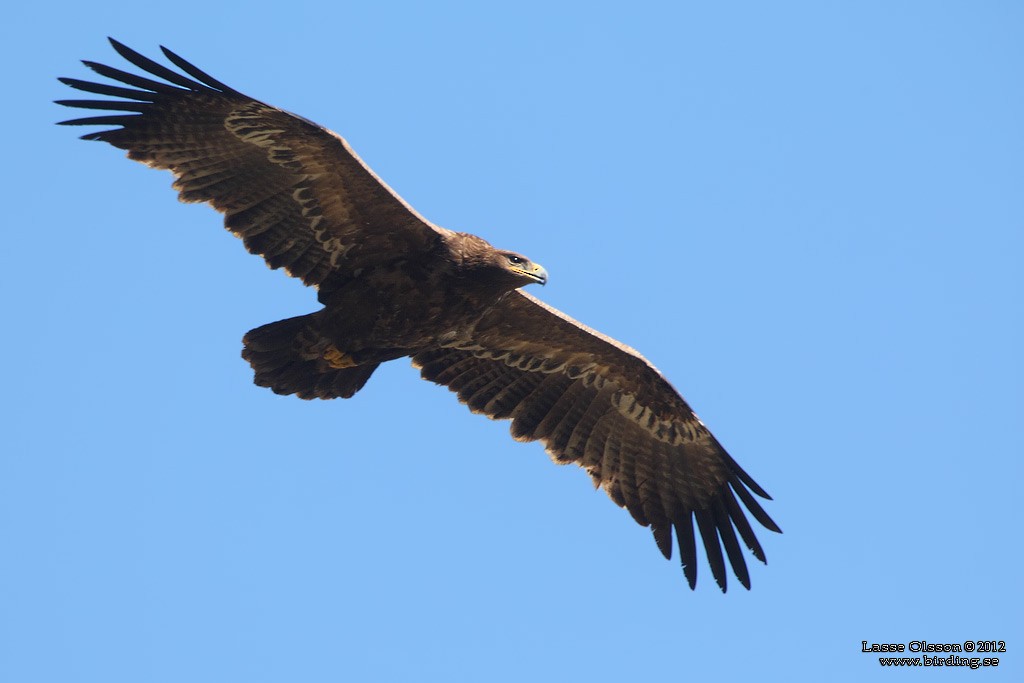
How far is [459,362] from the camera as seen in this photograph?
13.9 metres

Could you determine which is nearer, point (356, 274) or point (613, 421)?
point (356, 274)

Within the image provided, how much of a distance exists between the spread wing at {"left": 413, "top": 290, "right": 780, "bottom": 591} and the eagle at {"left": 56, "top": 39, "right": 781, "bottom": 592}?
0.02 meters

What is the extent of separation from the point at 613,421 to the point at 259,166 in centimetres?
431

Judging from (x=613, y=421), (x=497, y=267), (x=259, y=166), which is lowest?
(x=613, y=421)

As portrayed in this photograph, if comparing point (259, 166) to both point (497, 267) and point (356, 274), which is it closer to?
point (356, 274)

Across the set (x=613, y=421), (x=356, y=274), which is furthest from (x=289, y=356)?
(x=613, y=421)

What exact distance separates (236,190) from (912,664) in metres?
7.11

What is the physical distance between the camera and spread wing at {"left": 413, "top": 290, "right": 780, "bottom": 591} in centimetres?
1366

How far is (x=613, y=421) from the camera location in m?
14.1

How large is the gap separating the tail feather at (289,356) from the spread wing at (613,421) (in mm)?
1450

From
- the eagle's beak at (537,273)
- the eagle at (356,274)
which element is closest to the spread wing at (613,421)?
the eagle at (356,274)

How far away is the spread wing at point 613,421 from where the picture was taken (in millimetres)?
13656

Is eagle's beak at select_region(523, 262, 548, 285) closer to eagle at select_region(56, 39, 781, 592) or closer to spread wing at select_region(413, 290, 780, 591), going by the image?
eagle at select_region(56, 39, 781, 592)

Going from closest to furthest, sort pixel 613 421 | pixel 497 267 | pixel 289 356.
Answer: pixel 497 267
pixel 289 356
pixel 613 421
